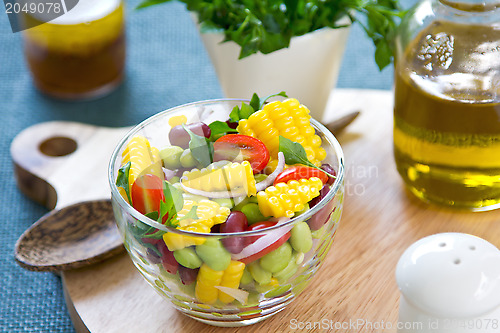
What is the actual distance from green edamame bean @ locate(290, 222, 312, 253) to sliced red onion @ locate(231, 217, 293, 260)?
13 mm

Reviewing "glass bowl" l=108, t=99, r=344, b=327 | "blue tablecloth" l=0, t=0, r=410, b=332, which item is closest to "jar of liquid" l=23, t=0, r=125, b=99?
"blue tablecloth" l=0, t=0, r=410, b=332

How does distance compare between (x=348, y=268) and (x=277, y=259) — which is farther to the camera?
(x=348, y=268)

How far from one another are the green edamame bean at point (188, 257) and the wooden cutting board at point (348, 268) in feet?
0.49

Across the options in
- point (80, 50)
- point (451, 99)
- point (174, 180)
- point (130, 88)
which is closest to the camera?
point (174, 180)

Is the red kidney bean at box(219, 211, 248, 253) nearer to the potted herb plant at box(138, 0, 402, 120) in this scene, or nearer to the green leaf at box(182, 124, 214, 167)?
the green leaf at box(182, 124, 214, 167)

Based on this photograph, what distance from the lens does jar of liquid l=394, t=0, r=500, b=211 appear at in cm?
85

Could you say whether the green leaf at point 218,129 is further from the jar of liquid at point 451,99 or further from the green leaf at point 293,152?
the jar of liquid at point 451,99

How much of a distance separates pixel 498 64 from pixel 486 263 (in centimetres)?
33

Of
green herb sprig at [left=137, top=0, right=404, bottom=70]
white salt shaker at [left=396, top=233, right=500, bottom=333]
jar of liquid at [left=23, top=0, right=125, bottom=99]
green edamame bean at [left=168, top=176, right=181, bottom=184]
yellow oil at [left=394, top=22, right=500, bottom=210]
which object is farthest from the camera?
jar of liquid at [left=23, top=0, right=125, bottom=99]

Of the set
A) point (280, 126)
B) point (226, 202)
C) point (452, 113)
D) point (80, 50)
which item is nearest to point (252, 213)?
point (226, 202)

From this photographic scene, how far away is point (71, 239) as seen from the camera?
92cm

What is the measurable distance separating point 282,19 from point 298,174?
1.17 ft

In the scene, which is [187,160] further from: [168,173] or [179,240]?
[179,240]

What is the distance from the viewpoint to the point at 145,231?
0.66 metres
